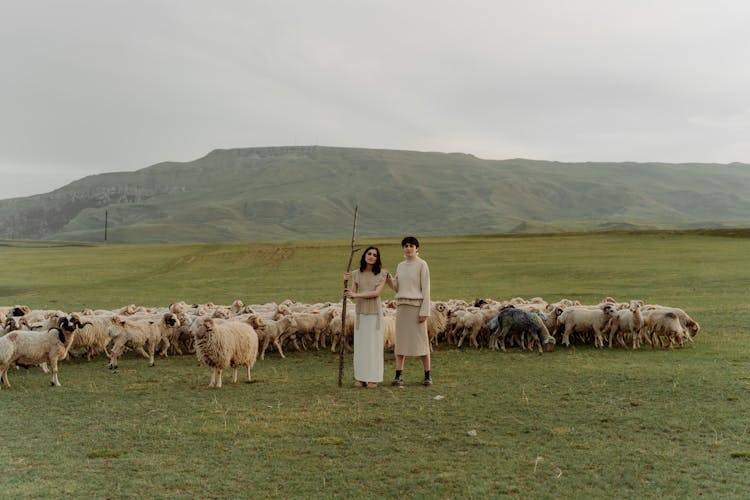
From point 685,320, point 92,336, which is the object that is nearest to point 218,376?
point 92,336

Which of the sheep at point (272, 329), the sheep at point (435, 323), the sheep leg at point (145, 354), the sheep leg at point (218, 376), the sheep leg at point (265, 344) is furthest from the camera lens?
the sheep at point (435, 323)

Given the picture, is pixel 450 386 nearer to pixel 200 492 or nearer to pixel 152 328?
pixel 200 492

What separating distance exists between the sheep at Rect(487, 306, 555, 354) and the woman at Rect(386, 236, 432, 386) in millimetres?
5245

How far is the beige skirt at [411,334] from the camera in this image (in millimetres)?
12055

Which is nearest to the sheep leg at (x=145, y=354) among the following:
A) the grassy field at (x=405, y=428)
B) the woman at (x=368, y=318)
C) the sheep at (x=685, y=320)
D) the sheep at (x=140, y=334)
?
the sheep at (x=140, y=334)

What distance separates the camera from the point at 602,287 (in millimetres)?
32656

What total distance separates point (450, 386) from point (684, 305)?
17101mm

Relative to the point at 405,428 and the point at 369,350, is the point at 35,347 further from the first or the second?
the point at 405,428

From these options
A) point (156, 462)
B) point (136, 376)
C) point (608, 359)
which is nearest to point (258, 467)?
point (156, 462)

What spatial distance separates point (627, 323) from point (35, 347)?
14451 millimetres

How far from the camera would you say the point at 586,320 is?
55.7 ft

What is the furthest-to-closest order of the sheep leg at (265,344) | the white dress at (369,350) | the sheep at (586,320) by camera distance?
the sheep at (586,320) → the sheep leg at (265,344) → the white dress at (369,350)

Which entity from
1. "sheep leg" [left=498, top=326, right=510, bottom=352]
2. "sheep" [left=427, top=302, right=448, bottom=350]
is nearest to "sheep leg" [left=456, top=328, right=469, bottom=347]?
"sheep" [left=427, top=302, right=448, bottom=350]

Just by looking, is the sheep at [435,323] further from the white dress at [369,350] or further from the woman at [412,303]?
the white dress at [369,350]
